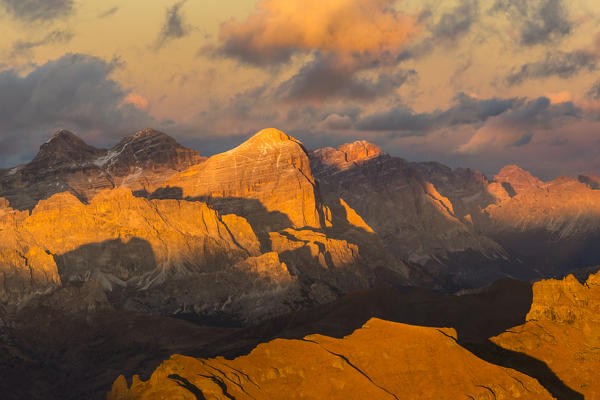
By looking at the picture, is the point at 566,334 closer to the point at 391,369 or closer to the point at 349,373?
the point at 391,369

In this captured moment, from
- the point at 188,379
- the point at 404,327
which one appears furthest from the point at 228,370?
the point at 404,327

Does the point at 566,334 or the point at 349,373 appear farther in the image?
the point at 566,334

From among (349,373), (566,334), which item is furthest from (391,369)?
(566,334)

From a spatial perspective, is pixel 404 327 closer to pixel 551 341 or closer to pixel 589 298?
pixel 551 341

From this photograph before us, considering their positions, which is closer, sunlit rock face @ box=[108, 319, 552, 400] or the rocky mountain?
sunlit rock face @ box=[108, 319, 552, 400]

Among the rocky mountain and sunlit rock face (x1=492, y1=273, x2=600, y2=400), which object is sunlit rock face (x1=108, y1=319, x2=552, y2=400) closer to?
the rocky mountain

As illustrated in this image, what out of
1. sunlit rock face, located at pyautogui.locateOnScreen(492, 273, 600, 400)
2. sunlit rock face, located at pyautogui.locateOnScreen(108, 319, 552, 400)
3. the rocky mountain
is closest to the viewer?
sunlit rock face, located at pyautogui.locateOnScreen(108, 319, 552, 400)

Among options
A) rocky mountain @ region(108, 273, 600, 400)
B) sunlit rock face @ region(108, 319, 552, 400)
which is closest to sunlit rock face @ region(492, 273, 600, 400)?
rocky mountain @ region(108, 273, 600, 400)
